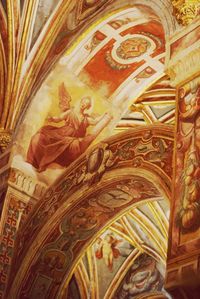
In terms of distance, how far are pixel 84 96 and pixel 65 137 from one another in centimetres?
63

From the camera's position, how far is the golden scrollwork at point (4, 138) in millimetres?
10055

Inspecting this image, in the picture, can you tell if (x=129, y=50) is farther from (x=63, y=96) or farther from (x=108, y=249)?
(x=108, y=249)

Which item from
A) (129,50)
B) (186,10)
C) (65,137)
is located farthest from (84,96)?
(186,10)

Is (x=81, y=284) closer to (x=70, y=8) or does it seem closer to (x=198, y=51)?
(x=70, y=8)

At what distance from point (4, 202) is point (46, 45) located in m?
2.18

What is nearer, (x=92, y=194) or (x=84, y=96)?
(x=92, y=194)

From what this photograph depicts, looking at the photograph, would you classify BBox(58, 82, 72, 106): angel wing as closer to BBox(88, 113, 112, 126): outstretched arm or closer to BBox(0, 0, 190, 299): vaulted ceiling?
BBox(0, 0, 190, 299): vaulted ceiling

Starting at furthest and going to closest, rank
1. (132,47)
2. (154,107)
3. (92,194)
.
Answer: (154,107) < (92,194) < (132,47)

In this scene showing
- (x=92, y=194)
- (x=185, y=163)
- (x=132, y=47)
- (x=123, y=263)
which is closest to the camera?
(x=185, y=163)

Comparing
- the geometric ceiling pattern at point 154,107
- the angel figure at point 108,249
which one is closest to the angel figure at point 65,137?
the geometric ceiling pattern at point 154,107

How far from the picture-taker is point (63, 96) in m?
9.81

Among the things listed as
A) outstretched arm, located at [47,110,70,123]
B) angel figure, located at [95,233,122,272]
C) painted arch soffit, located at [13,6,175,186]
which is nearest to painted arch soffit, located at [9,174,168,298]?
painted arch soffit, located at [13,6,175,186]

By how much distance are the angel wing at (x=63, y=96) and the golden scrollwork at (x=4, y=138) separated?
2.86 feet

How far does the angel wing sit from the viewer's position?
384 inches
